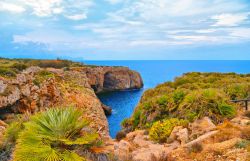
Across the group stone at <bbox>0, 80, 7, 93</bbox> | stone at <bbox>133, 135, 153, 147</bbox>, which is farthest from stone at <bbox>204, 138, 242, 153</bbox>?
stone at <bbox>0, 80, 7, 93</bbox>

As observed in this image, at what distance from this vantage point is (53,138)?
5.66m

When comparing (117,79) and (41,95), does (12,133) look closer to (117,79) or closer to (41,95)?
(41,95)

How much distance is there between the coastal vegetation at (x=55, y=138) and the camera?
5461 mm

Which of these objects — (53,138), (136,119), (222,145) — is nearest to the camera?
(53,138)

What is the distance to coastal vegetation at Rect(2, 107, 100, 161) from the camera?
17.9 feet

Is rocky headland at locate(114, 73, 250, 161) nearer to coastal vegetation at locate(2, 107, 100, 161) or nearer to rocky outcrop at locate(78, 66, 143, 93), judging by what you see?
coastal vegetation at locate(2, 107, 100, 161)

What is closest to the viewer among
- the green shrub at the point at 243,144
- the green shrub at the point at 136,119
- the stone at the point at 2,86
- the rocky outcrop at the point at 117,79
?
the green shrub at the point at 243,144

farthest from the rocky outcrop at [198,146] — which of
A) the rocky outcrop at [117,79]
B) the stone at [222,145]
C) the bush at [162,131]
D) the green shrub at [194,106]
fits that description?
the rocky outcrop at [117,79]

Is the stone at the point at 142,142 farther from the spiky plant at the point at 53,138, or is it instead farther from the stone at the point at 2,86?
the stone at the point at 2,86

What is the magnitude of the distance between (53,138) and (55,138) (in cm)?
4

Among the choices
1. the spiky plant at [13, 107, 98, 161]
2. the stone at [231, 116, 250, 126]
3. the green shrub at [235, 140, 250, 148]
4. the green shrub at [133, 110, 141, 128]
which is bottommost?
the green shrub at [133, 110, 141, 128]

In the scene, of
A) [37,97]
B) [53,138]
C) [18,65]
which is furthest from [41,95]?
[18,65]

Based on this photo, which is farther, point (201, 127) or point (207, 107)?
point (207, 107)

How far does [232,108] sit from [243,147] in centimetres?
508
